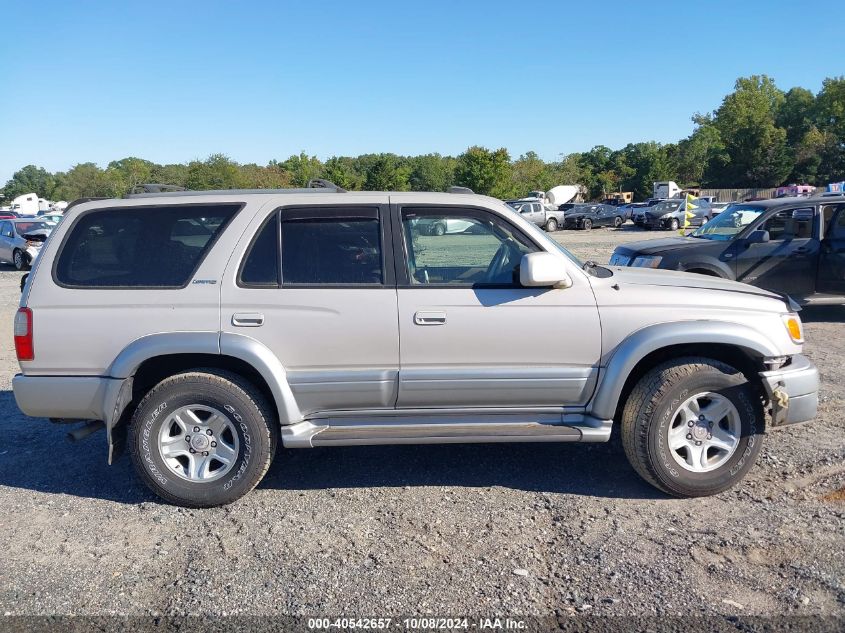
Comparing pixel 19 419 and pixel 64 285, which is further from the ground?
pixel 64 285

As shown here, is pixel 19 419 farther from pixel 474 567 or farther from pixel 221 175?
pixel 221 175

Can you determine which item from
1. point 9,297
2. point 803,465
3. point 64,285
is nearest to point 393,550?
point 64,285

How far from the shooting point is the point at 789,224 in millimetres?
10008

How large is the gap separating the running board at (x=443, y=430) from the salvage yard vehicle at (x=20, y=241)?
63.1ft

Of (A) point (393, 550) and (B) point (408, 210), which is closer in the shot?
(A) point (393, 550)

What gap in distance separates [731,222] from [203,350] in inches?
346

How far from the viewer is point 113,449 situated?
4.42 m

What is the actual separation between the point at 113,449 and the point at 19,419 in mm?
2591

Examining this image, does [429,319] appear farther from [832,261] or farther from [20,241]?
[20,241]

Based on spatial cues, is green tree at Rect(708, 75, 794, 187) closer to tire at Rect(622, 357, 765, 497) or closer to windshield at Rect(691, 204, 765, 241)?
windshield at Rect(691, 204, 765, 241)

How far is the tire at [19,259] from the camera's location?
20875mm

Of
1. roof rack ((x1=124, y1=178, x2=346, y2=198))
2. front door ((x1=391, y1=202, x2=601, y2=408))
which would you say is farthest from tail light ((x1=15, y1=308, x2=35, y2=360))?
front door ((x1=391, y1=202, x2=601, y2=408))

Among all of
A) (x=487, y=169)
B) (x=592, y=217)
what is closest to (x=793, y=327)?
(x=592, y=217)

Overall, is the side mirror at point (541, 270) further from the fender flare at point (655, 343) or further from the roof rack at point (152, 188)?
the roof rack at point (152, 188)
